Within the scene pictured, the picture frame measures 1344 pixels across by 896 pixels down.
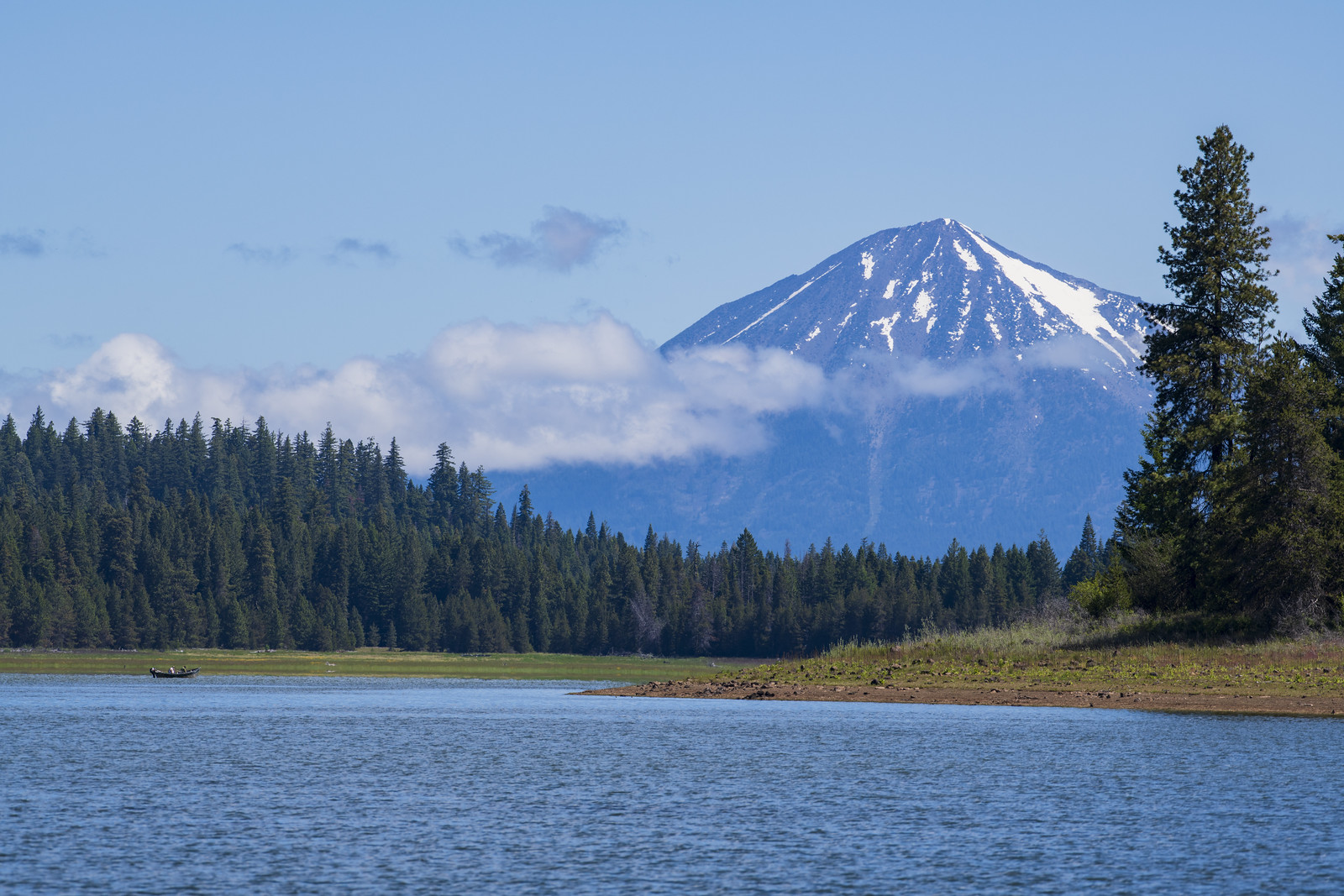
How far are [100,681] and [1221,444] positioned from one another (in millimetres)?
90317

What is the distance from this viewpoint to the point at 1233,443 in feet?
251

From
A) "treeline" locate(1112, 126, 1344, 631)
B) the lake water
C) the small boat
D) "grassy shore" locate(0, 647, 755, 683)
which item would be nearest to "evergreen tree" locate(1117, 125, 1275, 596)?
"treeline" locate(1112, 126, 1344, 631)

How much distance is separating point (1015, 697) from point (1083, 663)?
5.60 metres

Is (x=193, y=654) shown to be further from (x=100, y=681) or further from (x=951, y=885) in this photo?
(x=951, y=885)

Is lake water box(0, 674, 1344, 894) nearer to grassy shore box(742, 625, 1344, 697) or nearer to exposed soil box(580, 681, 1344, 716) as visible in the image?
exposed soil box(580, 681, 1344, 716)

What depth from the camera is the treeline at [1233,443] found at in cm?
7025

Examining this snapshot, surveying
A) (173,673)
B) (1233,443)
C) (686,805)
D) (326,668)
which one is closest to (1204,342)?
(1233,443)

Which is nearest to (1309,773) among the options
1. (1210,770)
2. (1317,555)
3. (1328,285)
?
(1210,770)

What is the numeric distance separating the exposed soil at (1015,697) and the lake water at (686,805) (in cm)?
146

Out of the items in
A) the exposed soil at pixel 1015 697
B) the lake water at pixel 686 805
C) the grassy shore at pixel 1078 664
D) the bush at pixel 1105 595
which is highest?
the bush at pixel 1105 595

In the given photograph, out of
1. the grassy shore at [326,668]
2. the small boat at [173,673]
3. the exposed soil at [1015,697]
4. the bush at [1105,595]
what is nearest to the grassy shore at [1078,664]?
the exposed soil at [1015,697]

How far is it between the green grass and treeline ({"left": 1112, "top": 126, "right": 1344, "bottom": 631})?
344cm

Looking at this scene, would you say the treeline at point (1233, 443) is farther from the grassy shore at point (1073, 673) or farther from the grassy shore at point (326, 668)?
the grassy shore at point (326, 668)

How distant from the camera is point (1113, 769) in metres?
43.6
